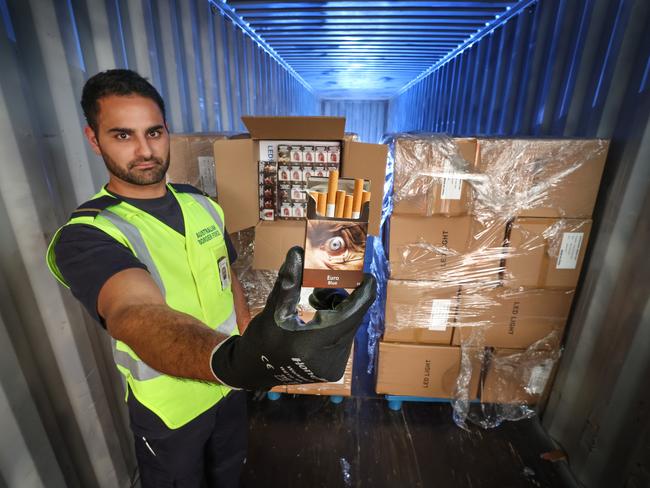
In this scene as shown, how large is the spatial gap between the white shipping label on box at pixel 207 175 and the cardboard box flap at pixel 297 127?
332 millimetres

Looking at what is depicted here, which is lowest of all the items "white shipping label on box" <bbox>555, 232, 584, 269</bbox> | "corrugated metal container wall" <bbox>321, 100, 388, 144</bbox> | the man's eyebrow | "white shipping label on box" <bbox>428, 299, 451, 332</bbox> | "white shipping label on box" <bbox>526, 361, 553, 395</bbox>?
"white shipping label on box" <bbox>526, 361, 553, 395</bbox>

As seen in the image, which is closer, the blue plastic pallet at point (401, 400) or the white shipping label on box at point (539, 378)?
the white shipping label on box at point (539, 378)

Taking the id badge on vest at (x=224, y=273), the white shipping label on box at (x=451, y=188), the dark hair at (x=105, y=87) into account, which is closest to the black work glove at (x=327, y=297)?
the id badge on vest at (x=224, y=273)

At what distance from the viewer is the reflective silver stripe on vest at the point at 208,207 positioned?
144cm

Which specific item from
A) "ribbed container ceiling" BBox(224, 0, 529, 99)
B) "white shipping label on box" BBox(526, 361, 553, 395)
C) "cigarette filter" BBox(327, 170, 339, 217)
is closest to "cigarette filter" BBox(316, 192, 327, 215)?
"cigarette filter" BBox(327, 170, 339, 217)

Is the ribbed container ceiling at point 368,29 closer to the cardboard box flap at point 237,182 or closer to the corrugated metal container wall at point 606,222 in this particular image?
the corrugated metal container wall at point 606,222

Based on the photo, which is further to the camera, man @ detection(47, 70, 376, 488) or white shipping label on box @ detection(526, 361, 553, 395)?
white shipping label on box @ detection(526, 361, 553, 395)

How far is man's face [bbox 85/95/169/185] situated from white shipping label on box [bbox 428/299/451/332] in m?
1.77

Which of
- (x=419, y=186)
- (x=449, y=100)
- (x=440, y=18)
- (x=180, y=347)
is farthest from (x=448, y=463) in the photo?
(x=449, y=100)

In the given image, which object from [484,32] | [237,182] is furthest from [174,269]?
[484,32]

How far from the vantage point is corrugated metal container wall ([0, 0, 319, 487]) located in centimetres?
109

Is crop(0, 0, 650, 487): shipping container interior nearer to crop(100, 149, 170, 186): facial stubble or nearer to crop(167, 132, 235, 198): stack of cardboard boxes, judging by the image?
crop(100, 149, 170, 186): facial stubble

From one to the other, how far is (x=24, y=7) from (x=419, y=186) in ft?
6.16

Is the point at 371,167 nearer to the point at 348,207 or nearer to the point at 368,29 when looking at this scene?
the point at 348,207
